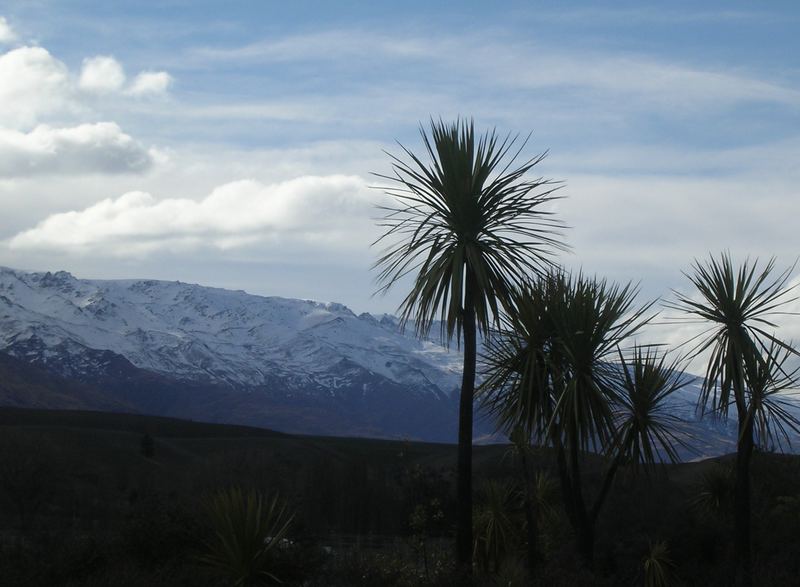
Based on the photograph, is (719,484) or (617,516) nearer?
(719,484)

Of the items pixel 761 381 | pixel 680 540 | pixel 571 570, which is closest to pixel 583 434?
pixel 571 570

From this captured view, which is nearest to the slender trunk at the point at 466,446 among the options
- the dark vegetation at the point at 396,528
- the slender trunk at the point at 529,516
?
the dark vegetation at the point at 396,528

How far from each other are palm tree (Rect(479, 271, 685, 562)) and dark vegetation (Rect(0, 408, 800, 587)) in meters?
0.98

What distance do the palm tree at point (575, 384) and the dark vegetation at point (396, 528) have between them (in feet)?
3.22

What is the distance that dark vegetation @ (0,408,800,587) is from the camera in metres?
17.0

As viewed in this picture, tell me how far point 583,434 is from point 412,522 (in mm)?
4095

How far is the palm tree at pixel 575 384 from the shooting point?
69.3 feet

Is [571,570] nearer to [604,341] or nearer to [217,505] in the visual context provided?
[604,341]

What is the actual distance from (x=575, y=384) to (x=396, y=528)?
5532cm

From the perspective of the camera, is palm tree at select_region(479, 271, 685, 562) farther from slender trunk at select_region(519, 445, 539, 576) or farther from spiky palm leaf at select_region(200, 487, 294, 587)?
spiky palm leaf at select_region(200, 487, 294, 587)

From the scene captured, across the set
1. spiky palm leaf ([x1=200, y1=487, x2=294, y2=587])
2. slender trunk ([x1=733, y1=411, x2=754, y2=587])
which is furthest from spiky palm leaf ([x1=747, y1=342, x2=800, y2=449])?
spiky palm leaf ([x1=200, y1=487, x2=294, y2=587])

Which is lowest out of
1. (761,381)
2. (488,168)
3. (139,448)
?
(139,448)

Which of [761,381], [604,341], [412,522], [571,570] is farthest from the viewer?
[761,381]

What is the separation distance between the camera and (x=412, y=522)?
19.8 metres
